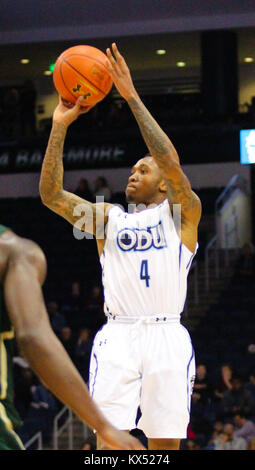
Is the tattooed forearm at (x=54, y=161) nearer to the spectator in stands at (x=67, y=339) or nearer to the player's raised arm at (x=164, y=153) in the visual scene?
the player's raised arm at (x=164, y=153)

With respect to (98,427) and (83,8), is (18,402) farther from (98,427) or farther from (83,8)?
(98,427)

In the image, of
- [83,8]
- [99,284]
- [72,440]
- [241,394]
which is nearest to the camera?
[241,394]

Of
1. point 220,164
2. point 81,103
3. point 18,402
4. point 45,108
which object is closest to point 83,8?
point 220,164

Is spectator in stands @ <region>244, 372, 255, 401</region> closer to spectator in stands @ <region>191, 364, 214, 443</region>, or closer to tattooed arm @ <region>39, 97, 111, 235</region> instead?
spectator in stands @ <region>191, 364, 214, 443</region>

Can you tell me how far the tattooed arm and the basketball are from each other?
0.09m

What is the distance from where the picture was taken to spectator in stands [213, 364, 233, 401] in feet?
50.0

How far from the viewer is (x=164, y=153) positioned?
6.01 meters

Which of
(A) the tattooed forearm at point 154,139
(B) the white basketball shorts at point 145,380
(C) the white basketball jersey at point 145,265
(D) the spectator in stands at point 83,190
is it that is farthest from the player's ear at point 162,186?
(D) the spectator in stands at point 83,190

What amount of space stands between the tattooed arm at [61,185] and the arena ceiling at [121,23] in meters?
15.1

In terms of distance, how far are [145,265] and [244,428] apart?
8576mm

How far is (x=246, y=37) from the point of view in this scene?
25281 mm

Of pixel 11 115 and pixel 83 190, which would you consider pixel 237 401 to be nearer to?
pixel 83 190

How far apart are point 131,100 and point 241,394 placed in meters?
9.56

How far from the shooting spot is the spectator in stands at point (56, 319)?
17.8 metres
